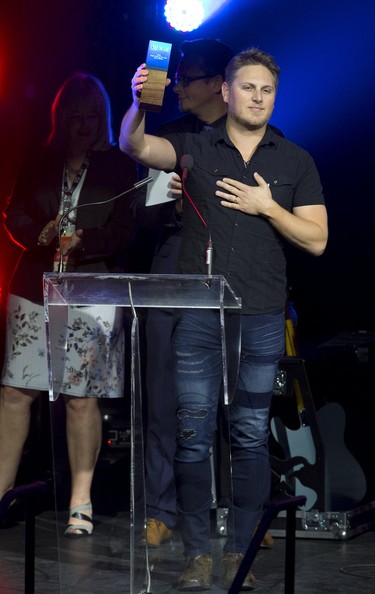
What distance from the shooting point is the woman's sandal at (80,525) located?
3271 millimetres

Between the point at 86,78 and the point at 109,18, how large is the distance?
132cm

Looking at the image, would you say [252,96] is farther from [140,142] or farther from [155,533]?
[155,533]

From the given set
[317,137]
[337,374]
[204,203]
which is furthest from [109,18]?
[204,203]

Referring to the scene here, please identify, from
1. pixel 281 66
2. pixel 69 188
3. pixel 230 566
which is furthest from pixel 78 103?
pixel 230 566

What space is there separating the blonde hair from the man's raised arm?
3.50 ft

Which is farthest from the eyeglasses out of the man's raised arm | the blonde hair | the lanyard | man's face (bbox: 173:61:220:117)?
the man's raised arm

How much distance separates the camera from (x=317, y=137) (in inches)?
236

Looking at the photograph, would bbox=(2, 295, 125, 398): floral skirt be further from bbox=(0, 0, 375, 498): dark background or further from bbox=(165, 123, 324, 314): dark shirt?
bbox=(0, 0, 375, 498): dark background

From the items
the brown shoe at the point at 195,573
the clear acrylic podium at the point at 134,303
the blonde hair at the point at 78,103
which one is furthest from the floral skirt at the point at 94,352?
the blonde hair at the point at 78,103

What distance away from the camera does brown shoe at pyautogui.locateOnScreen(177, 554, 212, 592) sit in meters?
3.31

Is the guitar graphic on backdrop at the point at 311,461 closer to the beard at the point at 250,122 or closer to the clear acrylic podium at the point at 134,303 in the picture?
the beard at the point at 250,122

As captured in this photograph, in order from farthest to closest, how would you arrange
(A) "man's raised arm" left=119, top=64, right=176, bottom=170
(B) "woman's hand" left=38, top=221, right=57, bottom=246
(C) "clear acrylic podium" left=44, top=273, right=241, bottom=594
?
(B) "woman's hand" left=38, top=221, right=57, bottom=246, (A) "man's raised arm" left=119, top=64, right=176, bottom=170, (C) "clear acrylic podium" left=44, top=273, right=241, bottom=594

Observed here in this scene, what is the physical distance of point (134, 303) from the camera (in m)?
3.31

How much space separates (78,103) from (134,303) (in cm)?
176
